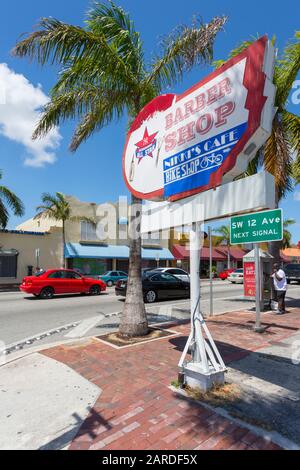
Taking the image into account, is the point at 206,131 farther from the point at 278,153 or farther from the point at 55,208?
the point at 55,208

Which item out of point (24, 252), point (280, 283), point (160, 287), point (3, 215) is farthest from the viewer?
point (24, 252)

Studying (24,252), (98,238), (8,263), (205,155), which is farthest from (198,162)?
(98,238)

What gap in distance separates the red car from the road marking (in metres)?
6.12

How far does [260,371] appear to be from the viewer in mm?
5137

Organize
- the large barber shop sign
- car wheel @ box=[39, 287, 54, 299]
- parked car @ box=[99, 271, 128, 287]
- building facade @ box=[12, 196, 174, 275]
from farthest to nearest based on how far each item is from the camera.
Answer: building facade @ box=[12, 196, 174, 275], parked car @ box=[99, 271, 128, 287], car wheel @ box=[39, 287, 54, 299], the large barber shop sign

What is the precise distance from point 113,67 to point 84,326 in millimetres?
6646

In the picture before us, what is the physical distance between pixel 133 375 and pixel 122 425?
147 cm

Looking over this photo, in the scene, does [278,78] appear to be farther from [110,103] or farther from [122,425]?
[122,425]

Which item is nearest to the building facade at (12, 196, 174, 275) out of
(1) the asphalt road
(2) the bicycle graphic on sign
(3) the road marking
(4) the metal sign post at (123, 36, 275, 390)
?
(1) the asphalt road

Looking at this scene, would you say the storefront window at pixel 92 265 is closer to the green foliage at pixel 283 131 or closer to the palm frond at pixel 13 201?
the palm frond at pixel 13 201

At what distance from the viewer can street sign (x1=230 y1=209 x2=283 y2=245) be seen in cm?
741

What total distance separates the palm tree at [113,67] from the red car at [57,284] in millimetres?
9435

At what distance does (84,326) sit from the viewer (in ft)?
30.8

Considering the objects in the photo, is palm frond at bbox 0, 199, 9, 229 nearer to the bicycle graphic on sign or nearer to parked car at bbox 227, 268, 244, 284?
parked car at bbox 227, 268, 244, 284
